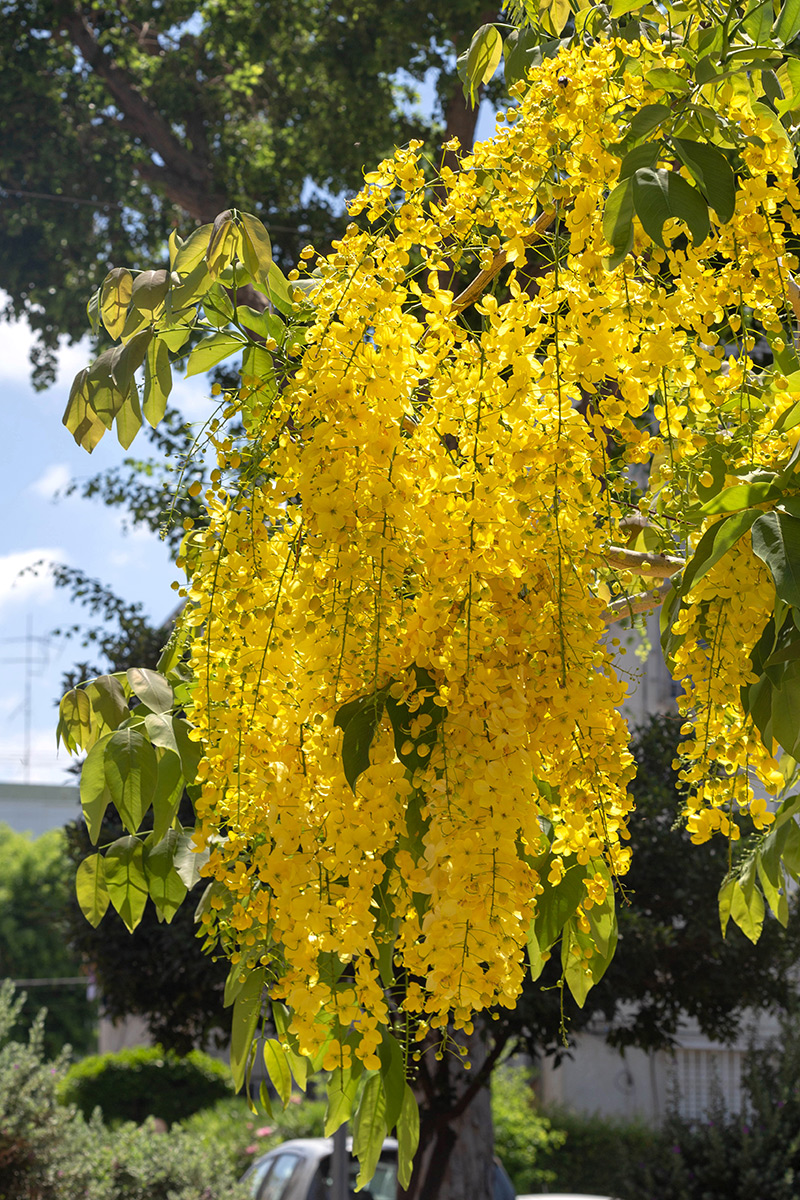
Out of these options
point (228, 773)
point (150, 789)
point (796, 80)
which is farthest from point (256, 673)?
point (796, 80)

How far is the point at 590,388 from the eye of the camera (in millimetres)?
1358

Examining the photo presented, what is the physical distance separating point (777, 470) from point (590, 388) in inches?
11.0

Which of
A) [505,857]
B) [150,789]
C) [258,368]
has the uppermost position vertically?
[258,368]

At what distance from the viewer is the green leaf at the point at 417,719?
1344mm

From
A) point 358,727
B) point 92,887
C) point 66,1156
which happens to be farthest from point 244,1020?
point 66,1156

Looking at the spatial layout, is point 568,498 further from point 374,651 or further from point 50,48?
point 50,48

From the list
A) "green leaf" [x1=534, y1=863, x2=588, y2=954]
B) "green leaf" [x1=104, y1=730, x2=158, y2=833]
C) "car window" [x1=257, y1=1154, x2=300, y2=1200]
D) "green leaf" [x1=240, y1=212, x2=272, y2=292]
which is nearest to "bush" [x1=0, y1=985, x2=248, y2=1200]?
"car window" [x1=257, y1=1154, x2=300, y2=1200]

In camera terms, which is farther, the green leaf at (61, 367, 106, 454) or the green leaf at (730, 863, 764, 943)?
the green leaf at (730, 863, 764, 943)

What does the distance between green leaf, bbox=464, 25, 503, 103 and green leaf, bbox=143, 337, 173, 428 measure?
2.60 feet

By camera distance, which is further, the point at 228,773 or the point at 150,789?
the point at 150,789

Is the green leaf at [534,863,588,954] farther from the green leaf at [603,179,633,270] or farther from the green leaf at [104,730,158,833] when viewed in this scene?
the green leaf at [603,179,633,270]

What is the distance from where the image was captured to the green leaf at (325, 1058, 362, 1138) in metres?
1.96

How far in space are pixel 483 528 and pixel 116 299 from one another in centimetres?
78

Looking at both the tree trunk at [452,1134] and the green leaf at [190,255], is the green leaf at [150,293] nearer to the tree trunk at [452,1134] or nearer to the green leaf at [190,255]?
the green leaf at [190,255]
